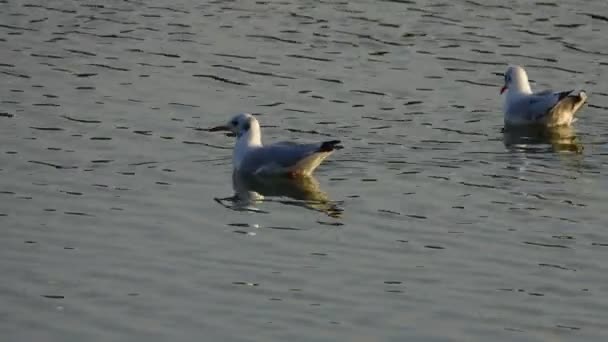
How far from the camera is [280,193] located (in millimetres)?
17547

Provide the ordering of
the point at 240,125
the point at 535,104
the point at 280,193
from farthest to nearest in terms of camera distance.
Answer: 1. the point at 535,104
2. the point at 240,125
3. the point at 280,193

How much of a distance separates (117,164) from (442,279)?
5.41 metres

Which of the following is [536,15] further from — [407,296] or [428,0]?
[407,296]

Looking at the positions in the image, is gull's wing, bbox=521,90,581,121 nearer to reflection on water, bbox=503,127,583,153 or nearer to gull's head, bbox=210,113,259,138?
reflection on water, bbox=503,127,583,153

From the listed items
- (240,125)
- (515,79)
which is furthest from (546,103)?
(240,125)

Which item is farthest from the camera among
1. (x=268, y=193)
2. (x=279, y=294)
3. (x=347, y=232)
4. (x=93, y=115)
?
(x=93, y=115)

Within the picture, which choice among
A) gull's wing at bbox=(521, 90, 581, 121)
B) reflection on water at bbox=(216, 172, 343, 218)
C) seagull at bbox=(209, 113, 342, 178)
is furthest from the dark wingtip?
gull's wing at bbox=(521, 90, 581, 121)

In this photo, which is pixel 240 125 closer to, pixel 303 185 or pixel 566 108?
pixel 303 185

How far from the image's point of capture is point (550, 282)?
44.8 ft

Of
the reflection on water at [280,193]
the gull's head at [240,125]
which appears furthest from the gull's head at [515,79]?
the reflection on water at [280,193]

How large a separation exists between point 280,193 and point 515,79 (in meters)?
5.30

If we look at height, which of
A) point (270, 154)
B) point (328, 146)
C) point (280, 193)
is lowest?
point (280, 193)

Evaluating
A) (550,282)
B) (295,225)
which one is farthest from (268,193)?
(550,282)

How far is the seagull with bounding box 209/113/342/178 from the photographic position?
17.8 meters
